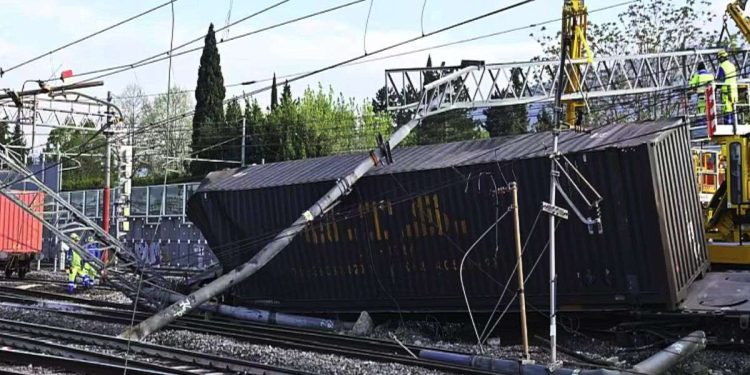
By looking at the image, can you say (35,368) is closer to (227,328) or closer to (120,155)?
(227,328)

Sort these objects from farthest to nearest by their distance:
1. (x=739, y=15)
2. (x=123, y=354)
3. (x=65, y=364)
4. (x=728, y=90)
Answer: (x=739, y=15) < (x=728, y=90) < (x=123, y=354) < (x=65, y=364)

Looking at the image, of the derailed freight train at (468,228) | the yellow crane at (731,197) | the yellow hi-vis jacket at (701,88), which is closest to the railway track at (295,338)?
the derailed freight train at (468,228)

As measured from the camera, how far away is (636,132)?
1162 centimetres

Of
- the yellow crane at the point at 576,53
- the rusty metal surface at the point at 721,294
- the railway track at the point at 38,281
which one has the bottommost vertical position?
the railway track at the point at 38,281

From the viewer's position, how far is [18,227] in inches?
966

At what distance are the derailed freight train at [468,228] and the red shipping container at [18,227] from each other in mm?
11081

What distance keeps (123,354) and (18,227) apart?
16035 mm

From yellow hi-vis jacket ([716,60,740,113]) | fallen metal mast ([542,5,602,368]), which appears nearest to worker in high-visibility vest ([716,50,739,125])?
yellow hi-vis jacket ([716,60,740,113])

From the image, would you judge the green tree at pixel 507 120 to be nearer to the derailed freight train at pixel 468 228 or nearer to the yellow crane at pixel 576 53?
the yellow crane at pixel 576 53

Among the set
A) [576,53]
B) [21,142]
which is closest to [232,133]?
[21,142]

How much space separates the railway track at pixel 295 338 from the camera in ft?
34.0

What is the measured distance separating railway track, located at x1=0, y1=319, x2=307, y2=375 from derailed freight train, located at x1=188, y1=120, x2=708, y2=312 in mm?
4054

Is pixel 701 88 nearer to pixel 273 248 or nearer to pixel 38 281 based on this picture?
pixel 273 248

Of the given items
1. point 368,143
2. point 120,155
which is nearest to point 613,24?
point 368,143
